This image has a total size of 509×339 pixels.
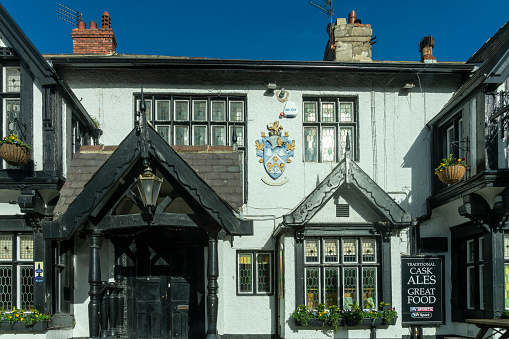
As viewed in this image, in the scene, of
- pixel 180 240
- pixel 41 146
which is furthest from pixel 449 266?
pixel 41 146

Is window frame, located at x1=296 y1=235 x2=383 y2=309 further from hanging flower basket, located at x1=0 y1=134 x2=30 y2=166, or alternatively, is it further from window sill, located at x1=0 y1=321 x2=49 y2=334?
hanging flower basket, located at x1=0 y1=134 x2=30 y2=166

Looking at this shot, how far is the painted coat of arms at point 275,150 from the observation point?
532 inches

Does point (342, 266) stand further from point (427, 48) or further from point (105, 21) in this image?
point (105, 21)

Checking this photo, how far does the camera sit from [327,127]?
550 inches

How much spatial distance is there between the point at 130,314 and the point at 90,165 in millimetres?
3610

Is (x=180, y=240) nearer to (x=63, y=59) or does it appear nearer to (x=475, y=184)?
(x=63, y=59)

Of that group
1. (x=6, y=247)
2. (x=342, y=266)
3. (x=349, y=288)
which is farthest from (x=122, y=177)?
(x=349, y=288)

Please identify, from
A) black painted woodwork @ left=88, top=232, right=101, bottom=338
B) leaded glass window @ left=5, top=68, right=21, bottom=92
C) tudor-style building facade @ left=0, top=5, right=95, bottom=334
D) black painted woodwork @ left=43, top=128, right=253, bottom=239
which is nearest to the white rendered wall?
tudor-style building facade @ left=0, top=5, right=95, bottom=334

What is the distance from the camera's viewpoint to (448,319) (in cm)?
1323

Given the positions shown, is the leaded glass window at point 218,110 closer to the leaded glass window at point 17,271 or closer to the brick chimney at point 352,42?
the brick chimney at point 352,42

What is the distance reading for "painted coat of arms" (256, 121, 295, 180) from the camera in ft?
44.4

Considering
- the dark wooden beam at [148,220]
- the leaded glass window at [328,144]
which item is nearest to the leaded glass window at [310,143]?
the leaded glass window at [328,144]

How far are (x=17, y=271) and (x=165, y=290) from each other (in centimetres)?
314

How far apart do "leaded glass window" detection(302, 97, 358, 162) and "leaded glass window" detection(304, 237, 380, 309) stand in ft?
7.80
